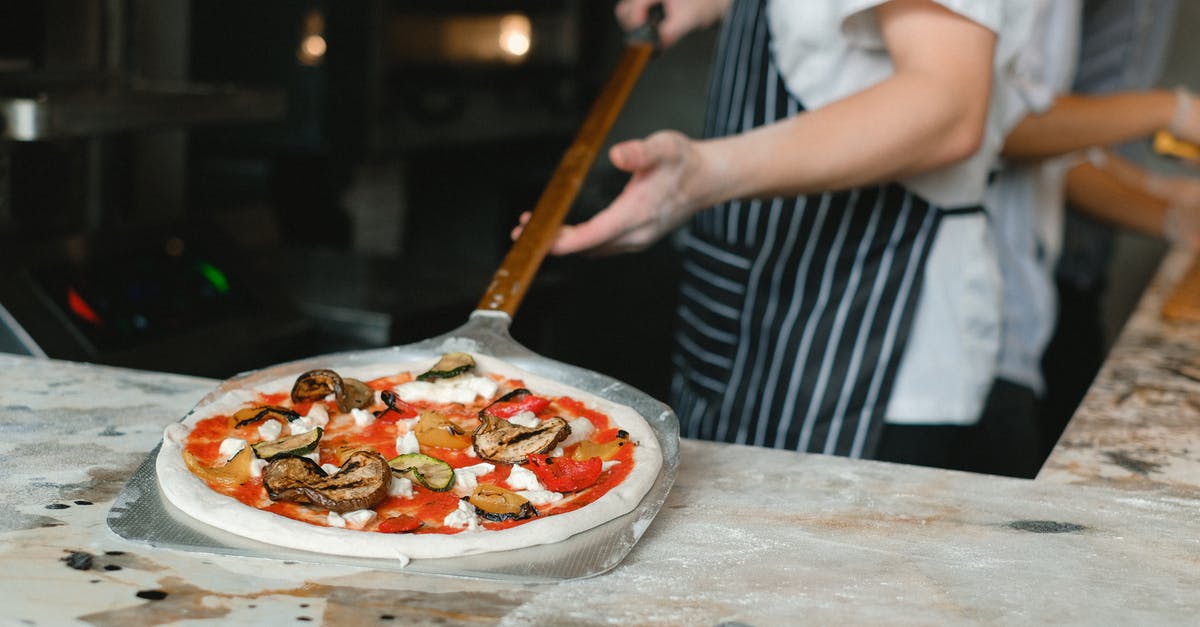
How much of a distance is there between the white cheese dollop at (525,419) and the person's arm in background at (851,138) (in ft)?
0.97

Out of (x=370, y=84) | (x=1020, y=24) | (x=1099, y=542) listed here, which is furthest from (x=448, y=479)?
(x=370, y=84)

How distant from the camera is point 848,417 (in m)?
1.68

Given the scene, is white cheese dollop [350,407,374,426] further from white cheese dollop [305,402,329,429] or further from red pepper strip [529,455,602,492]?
red pepper strip [529,455,602,492]

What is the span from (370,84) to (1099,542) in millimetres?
2047

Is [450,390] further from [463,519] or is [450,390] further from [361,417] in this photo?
[463,519]

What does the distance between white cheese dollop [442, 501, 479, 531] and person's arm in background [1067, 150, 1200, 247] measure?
2.03 meters

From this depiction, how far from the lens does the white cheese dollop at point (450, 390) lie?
114 cm

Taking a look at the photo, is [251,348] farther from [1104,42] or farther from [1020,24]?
[1104,42]

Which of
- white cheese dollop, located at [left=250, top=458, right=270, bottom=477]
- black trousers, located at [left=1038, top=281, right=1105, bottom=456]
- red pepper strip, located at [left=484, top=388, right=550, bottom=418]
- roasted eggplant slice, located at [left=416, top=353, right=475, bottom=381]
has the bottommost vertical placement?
black trousers, located at [left=1038, top=281, right=1105, bottom=456]

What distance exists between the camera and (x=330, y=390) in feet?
3.67

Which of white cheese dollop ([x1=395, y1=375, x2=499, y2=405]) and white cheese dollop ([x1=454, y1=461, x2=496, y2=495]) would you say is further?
white cheese dollop ([x1=395, y1=375, x2=499, y2=405])

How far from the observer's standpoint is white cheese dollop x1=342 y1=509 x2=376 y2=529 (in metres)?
0.88

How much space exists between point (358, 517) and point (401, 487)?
7cm

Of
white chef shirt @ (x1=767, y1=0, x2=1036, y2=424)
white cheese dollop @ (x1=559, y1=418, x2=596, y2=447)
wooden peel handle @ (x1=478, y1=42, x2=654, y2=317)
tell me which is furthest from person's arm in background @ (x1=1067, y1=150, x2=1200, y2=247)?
white cheese dollop @ (x1=559, y1=418, x2=596, y2=447)
